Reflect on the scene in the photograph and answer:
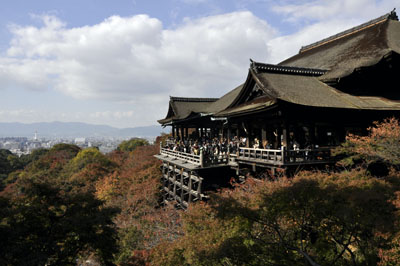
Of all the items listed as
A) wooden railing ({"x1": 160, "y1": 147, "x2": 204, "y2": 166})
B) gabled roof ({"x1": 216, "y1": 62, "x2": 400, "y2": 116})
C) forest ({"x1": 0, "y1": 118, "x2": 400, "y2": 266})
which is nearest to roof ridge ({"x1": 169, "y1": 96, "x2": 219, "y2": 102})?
wooden railing ({"x1": 160, "y1": 147, "x2": 204, "y2": 166})

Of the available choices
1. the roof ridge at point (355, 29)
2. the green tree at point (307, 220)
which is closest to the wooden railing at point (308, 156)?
the green tree at point (307, 220)

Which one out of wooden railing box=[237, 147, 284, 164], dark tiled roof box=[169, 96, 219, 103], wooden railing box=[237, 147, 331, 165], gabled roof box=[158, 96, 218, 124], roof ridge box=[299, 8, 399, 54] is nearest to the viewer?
wooden railing box=[237, 147, 331, 165]

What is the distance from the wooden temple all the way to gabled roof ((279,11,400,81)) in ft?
0.27

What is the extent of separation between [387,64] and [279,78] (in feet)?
20.9

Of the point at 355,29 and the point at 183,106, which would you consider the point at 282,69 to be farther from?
the point at 183,106

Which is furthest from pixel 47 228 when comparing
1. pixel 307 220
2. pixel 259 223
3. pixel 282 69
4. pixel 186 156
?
pixel 282 69

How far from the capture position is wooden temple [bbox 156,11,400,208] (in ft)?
40.3

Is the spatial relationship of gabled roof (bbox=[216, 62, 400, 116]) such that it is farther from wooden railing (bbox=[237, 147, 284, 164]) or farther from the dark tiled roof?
the dark tiled roof

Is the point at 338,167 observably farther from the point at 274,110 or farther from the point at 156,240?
the point at 156,240

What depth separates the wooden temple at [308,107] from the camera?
1227cm

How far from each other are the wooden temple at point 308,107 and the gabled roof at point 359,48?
0.08 m

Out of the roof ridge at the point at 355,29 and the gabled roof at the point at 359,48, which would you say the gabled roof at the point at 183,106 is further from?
the roof ridge at the point at 355,29

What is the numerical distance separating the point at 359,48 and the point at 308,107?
9.55 metres

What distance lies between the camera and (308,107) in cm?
1202
